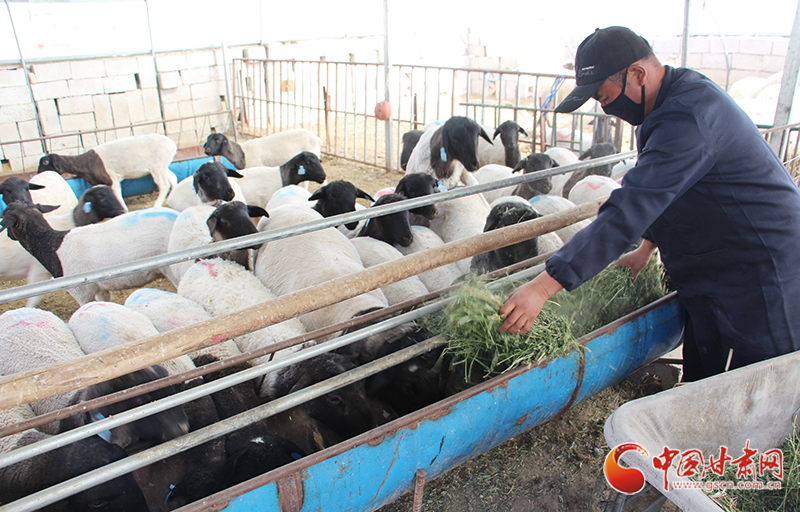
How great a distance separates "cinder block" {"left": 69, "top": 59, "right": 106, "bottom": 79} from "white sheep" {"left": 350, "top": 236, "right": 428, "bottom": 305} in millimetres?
9944

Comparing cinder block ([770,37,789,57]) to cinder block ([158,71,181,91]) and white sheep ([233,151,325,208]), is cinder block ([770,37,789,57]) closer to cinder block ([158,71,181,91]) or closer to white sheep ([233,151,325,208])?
white sheep ([233,151,325,208])

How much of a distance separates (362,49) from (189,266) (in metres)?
13.9

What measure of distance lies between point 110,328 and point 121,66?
10.7m

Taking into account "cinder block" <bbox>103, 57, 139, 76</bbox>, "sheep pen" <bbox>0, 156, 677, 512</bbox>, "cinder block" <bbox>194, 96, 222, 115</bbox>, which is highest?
"cinder block" <bbox>103, 57, 139, 76</bbox>

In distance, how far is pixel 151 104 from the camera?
12445 millimetres

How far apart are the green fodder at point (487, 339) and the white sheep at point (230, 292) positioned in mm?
1557

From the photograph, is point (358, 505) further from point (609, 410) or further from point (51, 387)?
point (609, 410)

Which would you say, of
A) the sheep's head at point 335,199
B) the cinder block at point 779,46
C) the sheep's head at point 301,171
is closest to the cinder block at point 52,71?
the sheep's head at point 301,171

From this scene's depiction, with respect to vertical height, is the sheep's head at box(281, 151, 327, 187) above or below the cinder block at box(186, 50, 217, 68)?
below

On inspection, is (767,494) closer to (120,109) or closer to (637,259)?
(637,259)

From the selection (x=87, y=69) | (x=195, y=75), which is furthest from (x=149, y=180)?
(x=195, y=75)

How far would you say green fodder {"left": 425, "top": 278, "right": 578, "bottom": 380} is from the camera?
89.9 inches

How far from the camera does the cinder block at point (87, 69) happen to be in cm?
1120

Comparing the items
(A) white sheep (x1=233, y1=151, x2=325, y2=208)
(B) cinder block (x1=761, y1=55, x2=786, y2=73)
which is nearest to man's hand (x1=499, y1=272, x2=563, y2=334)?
(A) white sheep (x1=233, y1=151, x2=325, y2=208)
